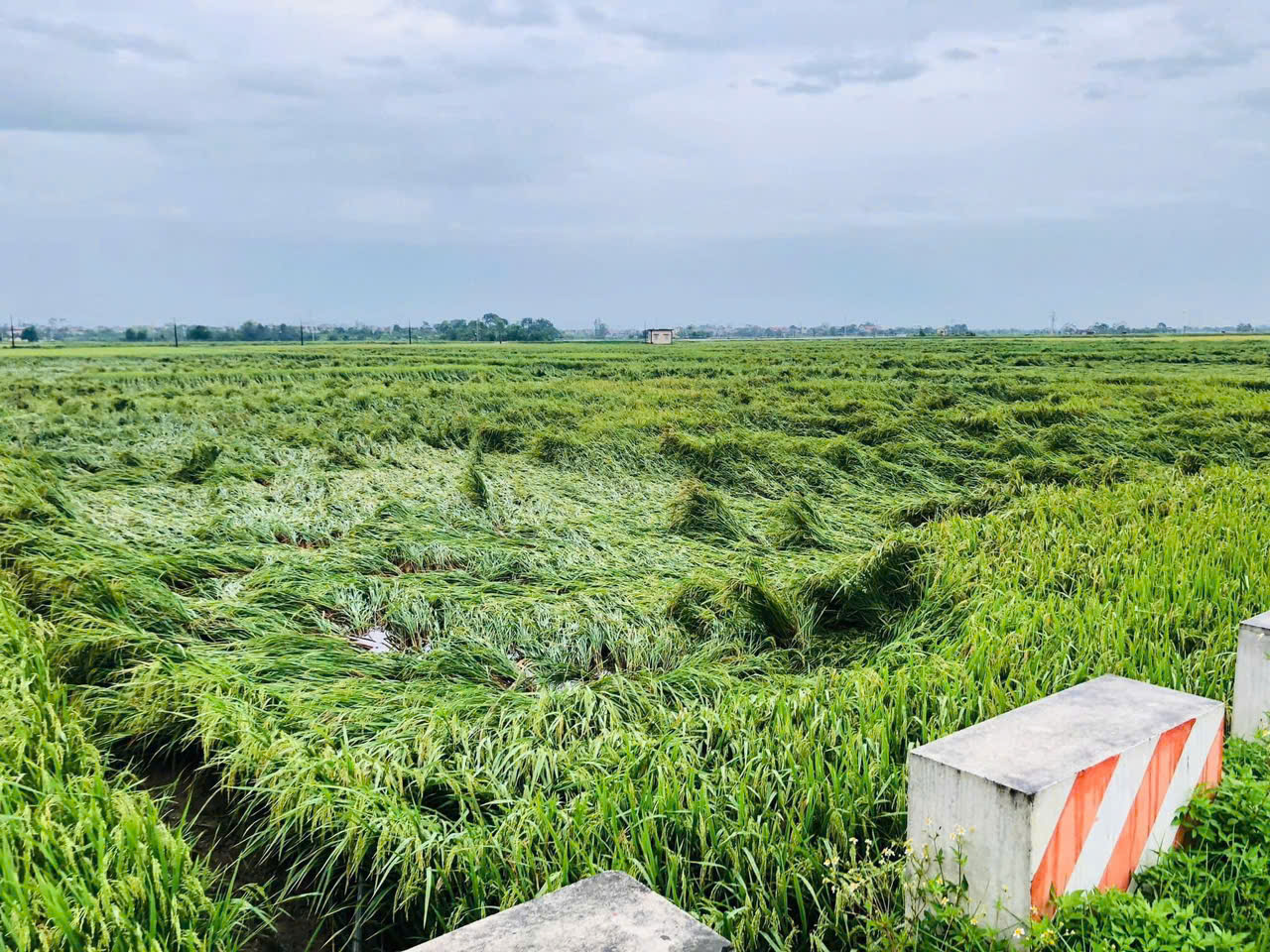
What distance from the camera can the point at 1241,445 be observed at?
1117cm

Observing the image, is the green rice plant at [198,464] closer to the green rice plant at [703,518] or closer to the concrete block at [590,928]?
the green rice plant at [703,518]

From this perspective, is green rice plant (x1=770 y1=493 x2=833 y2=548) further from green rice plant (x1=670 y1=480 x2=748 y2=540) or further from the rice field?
green rice plant (x1=670 y1=480 x2=748 y2=540)

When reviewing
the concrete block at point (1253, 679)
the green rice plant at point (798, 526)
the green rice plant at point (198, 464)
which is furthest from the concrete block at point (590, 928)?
the green rice plant at point (198, 464)

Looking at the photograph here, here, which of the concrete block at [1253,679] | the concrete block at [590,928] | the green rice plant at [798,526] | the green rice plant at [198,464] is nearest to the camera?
the concrete block at [590,928]

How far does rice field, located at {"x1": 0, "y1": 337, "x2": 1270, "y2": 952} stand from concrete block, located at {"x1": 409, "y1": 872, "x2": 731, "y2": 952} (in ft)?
2.24

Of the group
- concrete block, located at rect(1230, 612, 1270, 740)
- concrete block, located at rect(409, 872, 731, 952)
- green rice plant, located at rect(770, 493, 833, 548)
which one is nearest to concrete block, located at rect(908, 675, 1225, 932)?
concrete block, located at rect(1230, 612, 1270, 740)

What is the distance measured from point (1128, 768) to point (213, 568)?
548 cm

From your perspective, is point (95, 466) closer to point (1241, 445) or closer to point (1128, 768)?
point (1128, 768)

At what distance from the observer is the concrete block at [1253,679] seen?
3.11 metres

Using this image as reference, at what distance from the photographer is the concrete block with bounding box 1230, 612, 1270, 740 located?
123 inches

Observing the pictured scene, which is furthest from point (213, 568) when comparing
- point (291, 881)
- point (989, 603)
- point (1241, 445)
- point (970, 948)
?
point (1241, 445)

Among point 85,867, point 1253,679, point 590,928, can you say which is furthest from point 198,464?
point 1253,679

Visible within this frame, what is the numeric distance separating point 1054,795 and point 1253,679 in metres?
1.56

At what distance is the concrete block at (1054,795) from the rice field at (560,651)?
0.59ft
